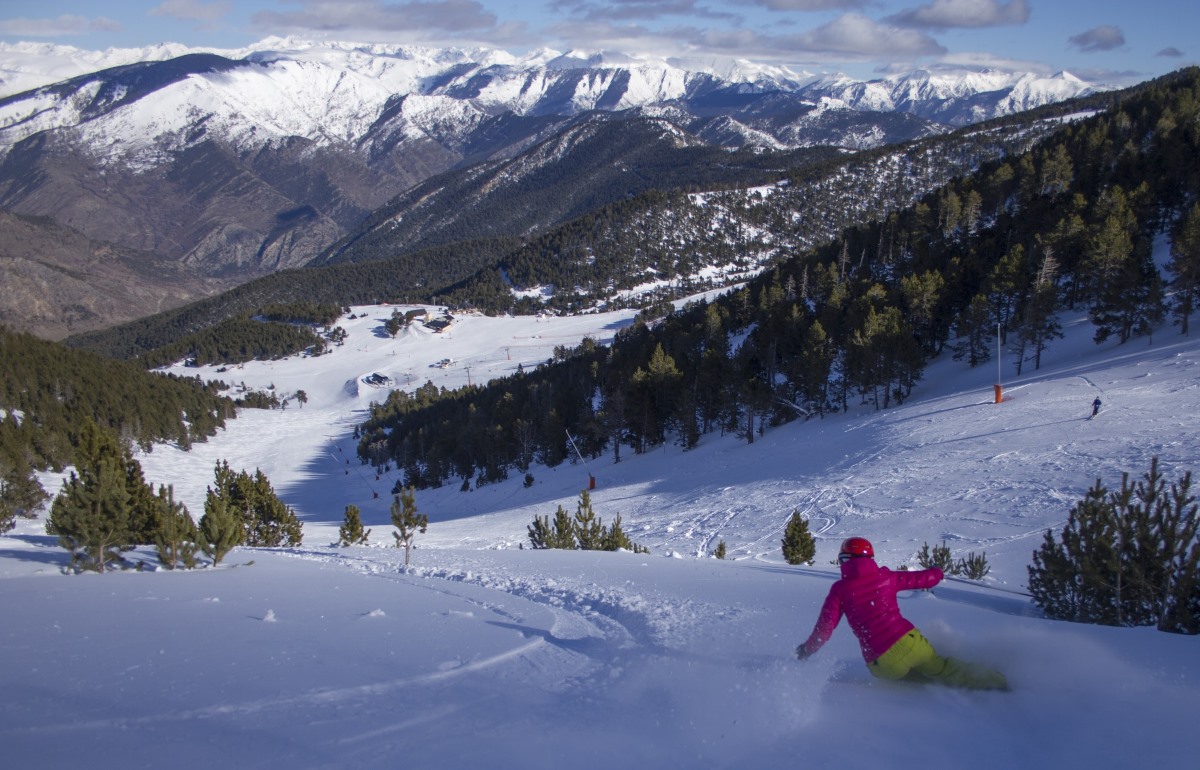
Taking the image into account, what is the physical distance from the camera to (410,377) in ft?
406

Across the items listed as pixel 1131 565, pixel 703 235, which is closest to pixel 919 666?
pixel 1131 565

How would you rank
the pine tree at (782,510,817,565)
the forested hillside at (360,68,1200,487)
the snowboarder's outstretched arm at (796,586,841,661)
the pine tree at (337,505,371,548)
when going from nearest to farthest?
the snowboarder's outstretched arm at (796,586,841,661) < the pine tree at (782,510,817,565) < the pine tree at (337,505,371,548) < the forested hillside at (360,68,1200,487)

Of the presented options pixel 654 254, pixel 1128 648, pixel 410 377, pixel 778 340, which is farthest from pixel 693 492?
pixel 654 254

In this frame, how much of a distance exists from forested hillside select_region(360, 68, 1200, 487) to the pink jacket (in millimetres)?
38678

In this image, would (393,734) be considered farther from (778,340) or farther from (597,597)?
(778,340)

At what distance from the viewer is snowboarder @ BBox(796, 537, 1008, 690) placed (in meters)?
6.08

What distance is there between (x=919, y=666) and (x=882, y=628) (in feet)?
1.56

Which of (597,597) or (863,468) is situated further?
(863,468)

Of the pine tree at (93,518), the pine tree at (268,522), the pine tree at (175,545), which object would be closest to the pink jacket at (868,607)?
the pine tree at (175,545)

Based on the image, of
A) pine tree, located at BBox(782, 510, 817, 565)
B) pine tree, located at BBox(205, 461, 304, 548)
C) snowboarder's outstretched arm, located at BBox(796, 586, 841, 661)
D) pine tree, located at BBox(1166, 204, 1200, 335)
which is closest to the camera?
snowboarder's outstretched arm, located at BBox(796, 586, 841, 661)

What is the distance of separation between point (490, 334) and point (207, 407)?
6101cm

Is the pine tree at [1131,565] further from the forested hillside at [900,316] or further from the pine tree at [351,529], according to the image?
the forested hillside at [900,316]

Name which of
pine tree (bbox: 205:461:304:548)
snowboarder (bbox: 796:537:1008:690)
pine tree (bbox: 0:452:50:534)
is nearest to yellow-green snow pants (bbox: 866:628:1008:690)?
snowboarder (bbox: 796:537:1008:690)

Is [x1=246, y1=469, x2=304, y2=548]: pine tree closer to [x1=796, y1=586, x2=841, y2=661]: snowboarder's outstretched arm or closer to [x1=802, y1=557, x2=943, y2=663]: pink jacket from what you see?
[x1=796, y1=586, x2=841, y2=661]: snowboarder's outstretched arm
